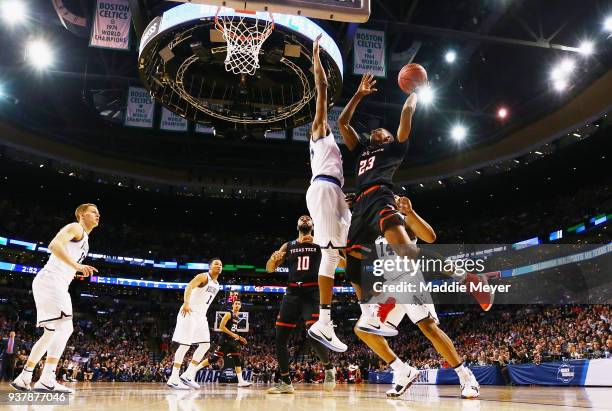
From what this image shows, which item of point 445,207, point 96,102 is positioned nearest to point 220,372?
point 96,102

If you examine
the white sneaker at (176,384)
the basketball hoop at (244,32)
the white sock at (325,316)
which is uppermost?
the basketball hoop at (244,32)

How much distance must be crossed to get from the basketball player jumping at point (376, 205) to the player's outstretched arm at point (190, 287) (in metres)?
4.19

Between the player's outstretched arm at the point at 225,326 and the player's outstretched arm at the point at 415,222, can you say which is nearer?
the player's outstretched arm at the point at 415,222

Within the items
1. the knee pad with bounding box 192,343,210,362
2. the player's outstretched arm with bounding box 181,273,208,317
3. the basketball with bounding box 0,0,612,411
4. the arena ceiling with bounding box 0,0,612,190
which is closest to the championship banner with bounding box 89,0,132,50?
the basketball with bounding box 0,0,612,411

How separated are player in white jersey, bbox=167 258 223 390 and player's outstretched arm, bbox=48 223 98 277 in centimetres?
289

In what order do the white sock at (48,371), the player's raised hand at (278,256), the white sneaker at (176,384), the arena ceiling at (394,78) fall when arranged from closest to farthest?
the white sock at (48,371) < the player's raised hand at (278,256) < the white sneaker at (176,384) < the arena ceiling at (394,78)

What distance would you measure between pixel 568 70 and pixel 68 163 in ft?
76.2

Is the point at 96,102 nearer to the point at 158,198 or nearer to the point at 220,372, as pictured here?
the point at 158,198

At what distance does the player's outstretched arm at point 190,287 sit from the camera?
8.21 m

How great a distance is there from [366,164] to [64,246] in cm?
351

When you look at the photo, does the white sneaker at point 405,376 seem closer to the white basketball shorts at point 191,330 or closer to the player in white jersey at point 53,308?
the player in white jersey at point 53,308

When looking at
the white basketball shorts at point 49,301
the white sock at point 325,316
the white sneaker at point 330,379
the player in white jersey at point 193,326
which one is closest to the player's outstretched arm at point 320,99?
the white sock at point 325,316

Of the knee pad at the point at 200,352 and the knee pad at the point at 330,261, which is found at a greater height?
the knee pad at the point at 330,261

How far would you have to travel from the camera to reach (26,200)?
96.7 ft
